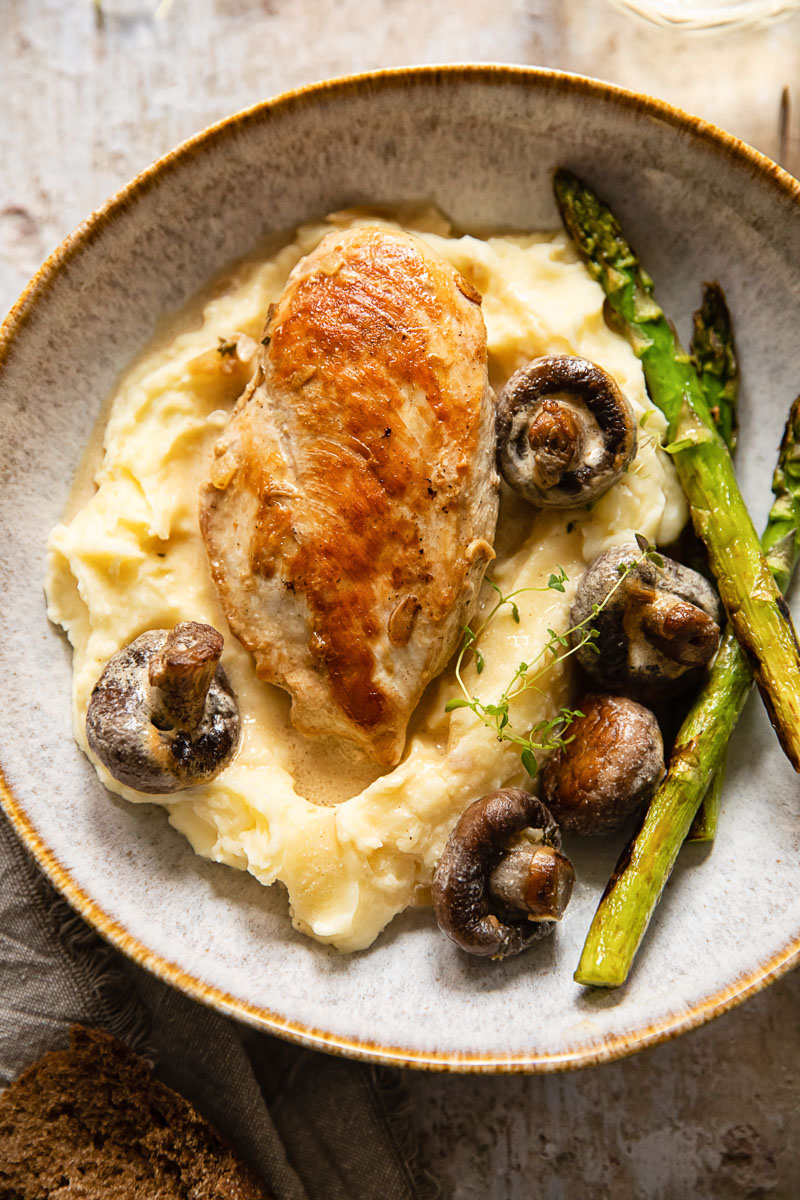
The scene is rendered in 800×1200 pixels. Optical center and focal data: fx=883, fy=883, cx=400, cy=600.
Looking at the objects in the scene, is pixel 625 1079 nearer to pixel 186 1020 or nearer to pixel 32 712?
pixel 186 1020

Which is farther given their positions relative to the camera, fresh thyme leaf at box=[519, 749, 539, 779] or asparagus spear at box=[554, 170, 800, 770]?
asparagus spear at box=[554, 170, 800, 770]

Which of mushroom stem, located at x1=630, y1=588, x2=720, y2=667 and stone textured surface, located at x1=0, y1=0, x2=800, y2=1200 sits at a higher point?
stone textured surface, located at x1=0, y1=0, x2=800, y2=1200

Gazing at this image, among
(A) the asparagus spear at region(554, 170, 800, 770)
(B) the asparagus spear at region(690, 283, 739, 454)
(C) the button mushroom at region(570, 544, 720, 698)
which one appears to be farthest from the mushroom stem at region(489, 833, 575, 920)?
(B) the asparagus spear at region(690, 283, 739, 454)

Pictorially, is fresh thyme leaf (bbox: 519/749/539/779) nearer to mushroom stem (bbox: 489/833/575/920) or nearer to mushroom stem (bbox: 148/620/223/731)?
mushroom stem (bbox: 489/833/575/920)

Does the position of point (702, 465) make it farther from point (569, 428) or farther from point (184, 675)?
point (184, 675)

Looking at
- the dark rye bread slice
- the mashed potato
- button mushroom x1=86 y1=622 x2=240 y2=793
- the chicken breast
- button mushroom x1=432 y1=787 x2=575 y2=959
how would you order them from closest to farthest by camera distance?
button mushroom x1=86 y1=622 x2=240 y2=793 < button mushroom x1=432 y1=787 x2=575 y2=959 < the chicken breast < the mashed potato < the dark rye bread slice

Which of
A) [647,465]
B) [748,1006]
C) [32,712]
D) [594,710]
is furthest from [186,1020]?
[647,465]

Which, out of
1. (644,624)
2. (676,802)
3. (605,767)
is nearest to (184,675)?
(605,767)

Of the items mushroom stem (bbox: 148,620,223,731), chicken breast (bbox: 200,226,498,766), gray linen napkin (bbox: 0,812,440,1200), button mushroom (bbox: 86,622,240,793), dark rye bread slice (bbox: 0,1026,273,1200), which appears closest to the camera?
mushroom stem (bbox: 148,620,223,731)
